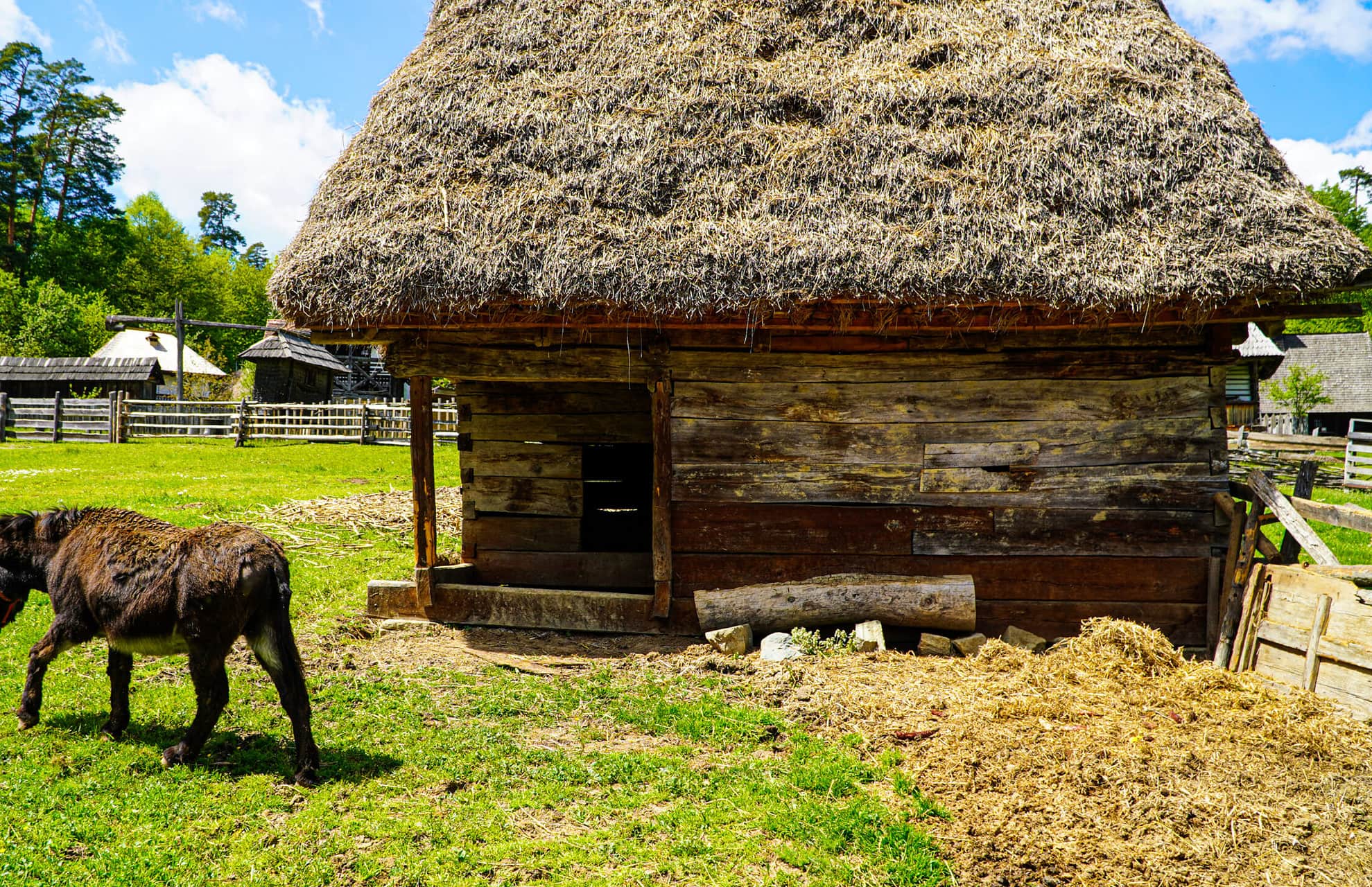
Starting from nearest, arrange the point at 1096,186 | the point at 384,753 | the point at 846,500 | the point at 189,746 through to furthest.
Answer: the point at 189,746
the point at 384,753
the point at 1096,186
the point at 846,500

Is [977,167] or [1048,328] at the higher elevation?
[977,167]

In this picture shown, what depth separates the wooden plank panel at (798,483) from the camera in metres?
6.56

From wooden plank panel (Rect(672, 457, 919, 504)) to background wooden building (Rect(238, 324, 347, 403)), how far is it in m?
27.9

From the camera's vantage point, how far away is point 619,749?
445 centimetres

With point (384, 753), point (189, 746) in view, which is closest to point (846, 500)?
point (384, 753)

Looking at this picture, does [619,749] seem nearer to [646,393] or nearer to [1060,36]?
[646,393]

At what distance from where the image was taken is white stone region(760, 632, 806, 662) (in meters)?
5.89

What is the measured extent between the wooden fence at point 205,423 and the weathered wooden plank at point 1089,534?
58.2 feet

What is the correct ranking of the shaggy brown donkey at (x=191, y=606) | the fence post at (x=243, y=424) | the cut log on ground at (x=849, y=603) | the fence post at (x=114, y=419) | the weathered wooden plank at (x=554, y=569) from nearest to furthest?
the shaggy brown donkey at (x=191, y=606), the cut log on ground at (x=849, y=603), the weathered wooden plank at (x=554, y=569), the fence post at (x=243, y=424), the fence post at (x=114, y=419)

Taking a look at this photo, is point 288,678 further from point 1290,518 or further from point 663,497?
point 1290,518

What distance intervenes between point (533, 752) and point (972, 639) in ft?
11.8

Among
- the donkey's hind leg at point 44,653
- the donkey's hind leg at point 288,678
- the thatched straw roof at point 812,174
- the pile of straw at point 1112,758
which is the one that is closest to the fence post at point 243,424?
the thatched straw roof at point 812,174

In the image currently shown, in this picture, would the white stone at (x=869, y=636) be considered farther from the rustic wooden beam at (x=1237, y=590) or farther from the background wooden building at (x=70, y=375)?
the background wooden building at (x=70, y=375)

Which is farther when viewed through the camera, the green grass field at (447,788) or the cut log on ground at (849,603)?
the cut log on ground at (849,603)
